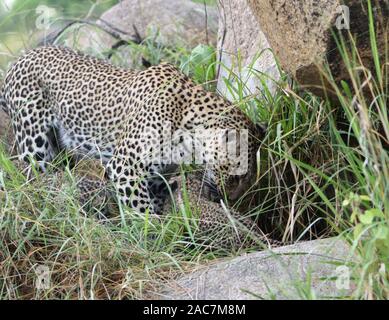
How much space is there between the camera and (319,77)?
6.79 metres

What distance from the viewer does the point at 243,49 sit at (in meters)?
8.77

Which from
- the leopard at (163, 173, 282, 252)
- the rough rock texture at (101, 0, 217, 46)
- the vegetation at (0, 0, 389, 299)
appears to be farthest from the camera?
the rough rock texture at (101, 0, 217, 46)

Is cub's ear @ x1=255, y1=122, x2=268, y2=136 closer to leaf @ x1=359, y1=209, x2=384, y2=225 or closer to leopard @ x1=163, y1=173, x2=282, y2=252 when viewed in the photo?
leopard @ x1=163, y1=173, x2=282, y2=252

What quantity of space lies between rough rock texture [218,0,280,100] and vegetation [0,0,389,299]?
29cm

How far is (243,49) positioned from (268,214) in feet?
5.62

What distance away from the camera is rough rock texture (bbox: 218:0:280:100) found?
8141mm

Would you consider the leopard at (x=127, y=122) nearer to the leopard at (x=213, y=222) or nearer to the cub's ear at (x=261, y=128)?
the cub's ear at (x=261, y=128)

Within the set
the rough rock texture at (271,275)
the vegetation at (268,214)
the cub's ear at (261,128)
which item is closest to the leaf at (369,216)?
the vegetation at (268,214)

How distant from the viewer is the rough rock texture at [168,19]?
10.6m

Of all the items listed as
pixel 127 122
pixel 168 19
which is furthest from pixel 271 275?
pixel 168 19

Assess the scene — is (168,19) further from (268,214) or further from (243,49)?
(268,214)

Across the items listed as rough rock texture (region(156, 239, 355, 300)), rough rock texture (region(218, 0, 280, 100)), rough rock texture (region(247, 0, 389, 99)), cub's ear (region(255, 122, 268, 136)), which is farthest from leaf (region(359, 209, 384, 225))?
rough rock texture (region(218, 0, 280, 100))

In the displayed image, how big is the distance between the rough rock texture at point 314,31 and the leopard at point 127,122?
90 centimetres

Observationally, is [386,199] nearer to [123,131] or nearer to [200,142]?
[200,142]
